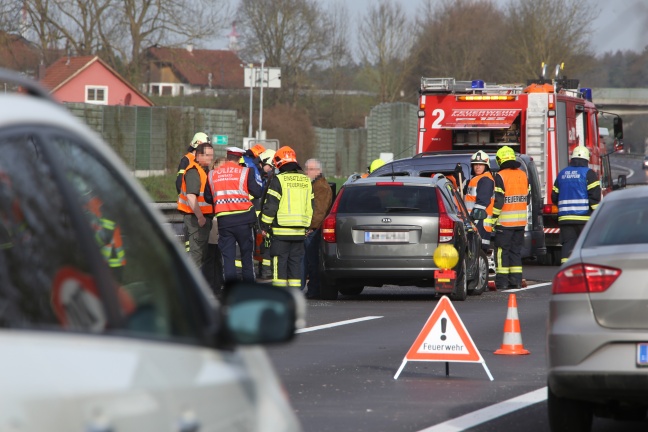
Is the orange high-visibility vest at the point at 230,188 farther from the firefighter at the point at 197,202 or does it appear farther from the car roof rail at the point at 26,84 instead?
the car roof rail at the point at 26,84

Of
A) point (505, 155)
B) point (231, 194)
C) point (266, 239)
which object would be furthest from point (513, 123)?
point (231, 194)

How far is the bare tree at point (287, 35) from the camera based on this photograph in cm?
8700

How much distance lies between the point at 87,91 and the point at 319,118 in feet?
65.5

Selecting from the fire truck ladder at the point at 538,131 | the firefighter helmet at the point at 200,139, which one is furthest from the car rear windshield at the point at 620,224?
the fire truck ladder at the point at 538,131

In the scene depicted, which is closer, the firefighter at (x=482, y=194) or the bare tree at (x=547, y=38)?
the firefighter at (x=482, y=194)

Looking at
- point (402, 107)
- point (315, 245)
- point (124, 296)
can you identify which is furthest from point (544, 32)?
point (124, 296)

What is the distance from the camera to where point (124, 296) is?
3.14m

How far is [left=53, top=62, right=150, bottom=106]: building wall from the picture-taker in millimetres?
70750

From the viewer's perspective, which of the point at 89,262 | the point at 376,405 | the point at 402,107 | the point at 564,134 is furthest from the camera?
the point at 402,107

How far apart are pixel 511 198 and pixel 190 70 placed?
193 ft

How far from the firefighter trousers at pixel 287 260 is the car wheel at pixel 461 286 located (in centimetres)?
184

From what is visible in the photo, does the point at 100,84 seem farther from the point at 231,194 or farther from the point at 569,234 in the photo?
the point at 231,194

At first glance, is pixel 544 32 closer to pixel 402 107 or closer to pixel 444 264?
pixel 402 107

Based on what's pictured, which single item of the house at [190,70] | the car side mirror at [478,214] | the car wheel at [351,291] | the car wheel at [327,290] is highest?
the house at [190,70]
